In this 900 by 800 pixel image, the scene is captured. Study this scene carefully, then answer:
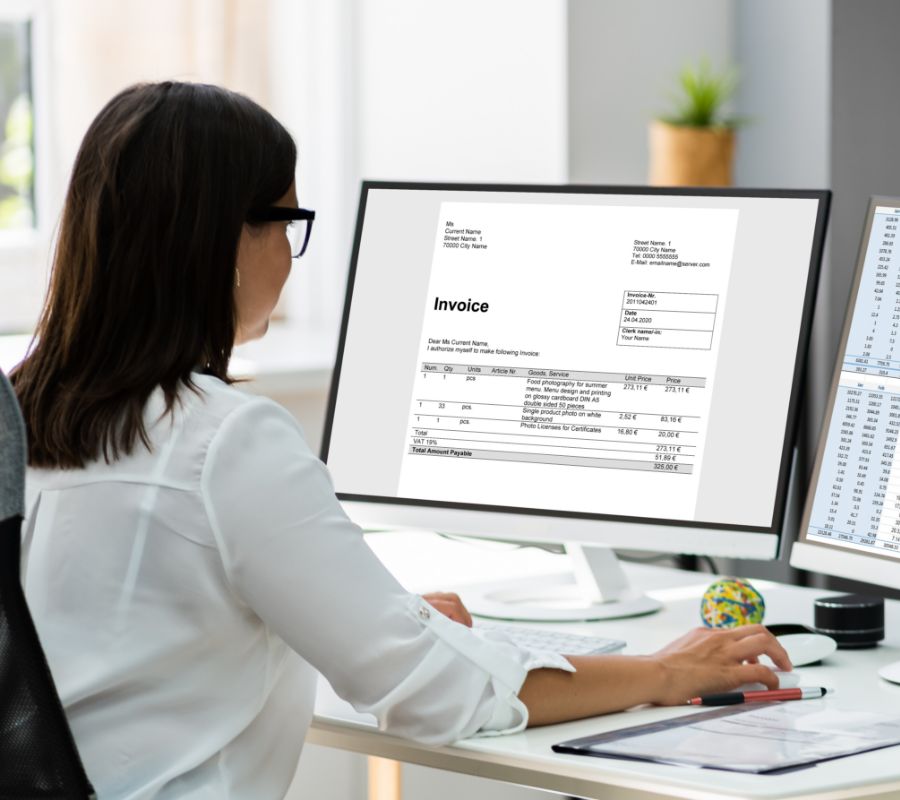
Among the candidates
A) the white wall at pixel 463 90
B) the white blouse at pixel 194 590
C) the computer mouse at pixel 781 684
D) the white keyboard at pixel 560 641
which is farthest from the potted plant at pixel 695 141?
the white blouse at pixel 194 590

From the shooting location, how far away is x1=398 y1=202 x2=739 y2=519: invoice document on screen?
1.47 meters

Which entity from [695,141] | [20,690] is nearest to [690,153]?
[695,141]

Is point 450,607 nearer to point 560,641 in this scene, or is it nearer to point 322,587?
point 560,641

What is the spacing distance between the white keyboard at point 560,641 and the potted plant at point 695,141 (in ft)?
4.89

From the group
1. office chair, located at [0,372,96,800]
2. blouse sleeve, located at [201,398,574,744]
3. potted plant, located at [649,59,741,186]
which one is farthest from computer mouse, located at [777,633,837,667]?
potted plant, located at [649,59,741,186]

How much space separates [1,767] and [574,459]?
28.0 inches

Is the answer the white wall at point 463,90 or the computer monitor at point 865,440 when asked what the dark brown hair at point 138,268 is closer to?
the computer monitor at point 865,440

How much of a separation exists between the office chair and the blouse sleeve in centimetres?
15

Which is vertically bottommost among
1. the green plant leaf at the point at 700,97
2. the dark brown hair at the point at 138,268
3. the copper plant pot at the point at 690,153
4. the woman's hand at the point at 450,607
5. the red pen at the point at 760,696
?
the red pen at the point at 760,696

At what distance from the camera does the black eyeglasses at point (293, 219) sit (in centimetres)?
114

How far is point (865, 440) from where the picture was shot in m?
1.37

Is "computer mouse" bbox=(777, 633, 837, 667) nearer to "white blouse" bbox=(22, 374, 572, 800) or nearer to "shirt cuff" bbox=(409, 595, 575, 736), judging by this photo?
"shirt cuff" bbox=(409, 595, 575, 736)

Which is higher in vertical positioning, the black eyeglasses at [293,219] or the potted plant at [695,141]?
the potted plant at [695,141]

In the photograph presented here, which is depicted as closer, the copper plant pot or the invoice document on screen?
the invoice document on screen
